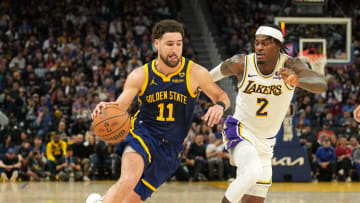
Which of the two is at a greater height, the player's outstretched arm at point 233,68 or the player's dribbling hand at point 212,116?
the player's outstretched arm at point 233,68

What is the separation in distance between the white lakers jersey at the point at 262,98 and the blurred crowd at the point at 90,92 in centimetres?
820

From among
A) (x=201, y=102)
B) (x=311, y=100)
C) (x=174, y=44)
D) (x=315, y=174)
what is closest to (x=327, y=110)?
(x=311, y=100)

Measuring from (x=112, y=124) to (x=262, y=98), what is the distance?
1732 mm

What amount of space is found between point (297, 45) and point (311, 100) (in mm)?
3227

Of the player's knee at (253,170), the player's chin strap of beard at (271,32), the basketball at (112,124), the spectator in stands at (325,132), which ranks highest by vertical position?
the player's chin strap of beard at (271,32)

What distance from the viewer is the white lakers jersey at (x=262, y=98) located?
19.8 ft

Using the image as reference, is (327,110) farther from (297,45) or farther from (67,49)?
(67,49)

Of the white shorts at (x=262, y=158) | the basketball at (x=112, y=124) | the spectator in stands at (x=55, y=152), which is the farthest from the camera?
the spectator in stands at (x=55, y=152)

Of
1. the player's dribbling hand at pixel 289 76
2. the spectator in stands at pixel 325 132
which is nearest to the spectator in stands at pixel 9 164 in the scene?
the spectator in stands at pixel 325 132

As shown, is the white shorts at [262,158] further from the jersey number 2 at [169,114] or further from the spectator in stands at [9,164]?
the spectator in stands at [9,164]

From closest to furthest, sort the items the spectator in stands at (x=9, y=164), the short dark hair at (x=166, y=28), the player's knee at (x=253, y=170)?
the player's knee at (x=253, y=170) < the short dark hair at (x=166, y=28) < the spectator in stands at (x=9, y=164)

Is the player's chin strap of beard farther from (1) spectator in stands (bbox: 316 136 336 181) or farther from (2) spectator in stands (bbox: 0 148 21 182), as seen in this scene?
(2) spectator in stands (bbox: 0 148 21 182)

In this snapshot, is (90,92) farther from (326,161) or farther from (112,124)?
(112,124)

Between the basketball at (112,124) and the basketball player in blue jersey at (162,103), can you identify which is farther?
the basketball player in blue jersey at (162,103)
